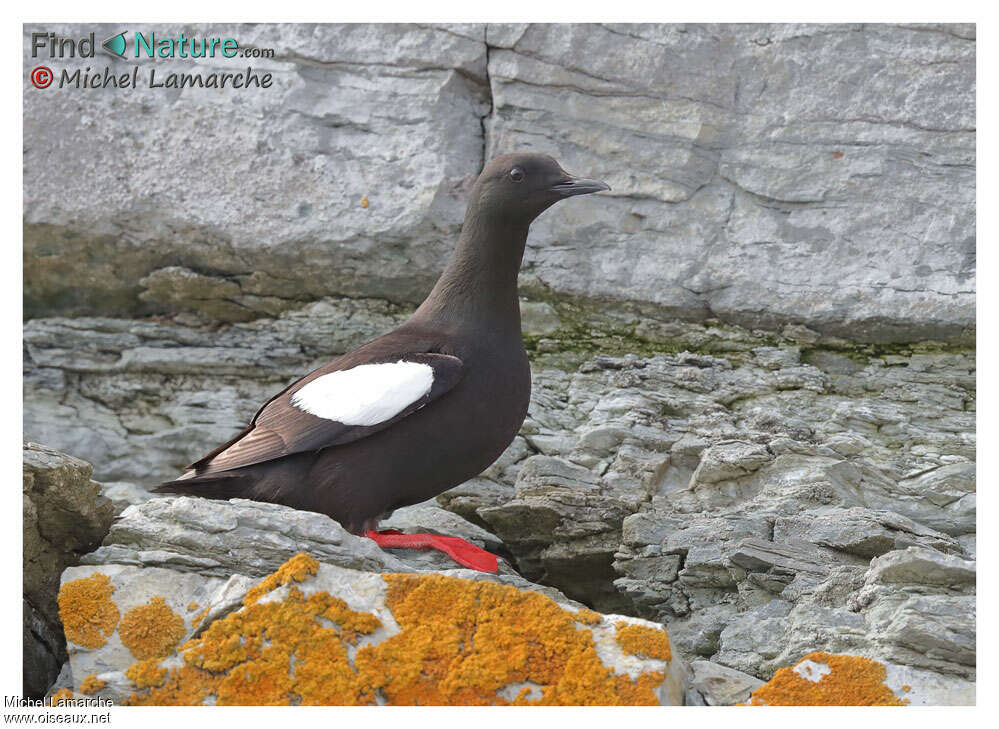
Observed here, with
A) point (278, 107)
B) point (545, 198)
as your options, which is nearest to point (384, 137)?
point (278, 107)

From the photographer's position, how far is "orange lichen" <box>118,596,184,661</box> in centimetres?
412

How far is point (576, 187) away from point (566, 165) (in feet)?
5.95

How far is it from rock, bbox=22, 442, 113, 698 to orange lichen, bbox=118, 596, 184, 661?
2.28 ft

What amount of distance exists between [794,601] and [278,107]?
4.59 m

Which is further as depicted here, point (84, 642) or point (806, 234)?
point (806, 234)

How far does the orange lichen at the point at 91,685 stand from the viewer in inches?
153

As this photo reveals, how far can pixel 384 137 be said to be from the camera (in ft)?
24.0

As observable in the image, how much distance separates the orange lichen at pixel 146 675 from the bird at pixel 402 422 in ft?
4.34

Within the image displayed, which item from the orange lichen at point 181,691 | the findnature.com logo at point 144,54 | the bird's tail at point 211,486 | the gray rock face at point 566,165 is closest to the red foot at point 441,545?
the bird's tail at point 211,486

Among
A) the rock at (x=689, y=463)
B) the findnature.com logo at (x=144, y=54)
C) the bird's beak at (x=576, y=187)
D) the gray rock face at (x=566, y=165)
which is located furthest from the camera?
the findnature.com logo at (x=144, y=54)

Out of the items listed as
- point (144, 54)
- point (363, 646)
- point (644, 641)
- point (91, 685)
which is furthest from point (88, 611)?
point (144, 54)

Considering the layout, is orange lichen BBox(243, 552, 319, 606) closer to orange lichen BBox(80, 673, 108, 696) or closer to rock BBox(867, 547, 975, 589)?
orange lichen BBox(80, 673, 108, 696)

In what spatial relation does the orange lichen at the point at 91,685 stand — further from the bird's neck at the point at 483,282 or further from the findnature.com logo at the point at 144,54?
the findnature.com logo at the point at 144,54

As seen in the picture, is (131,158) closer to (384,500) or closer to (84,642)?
(384,500)
